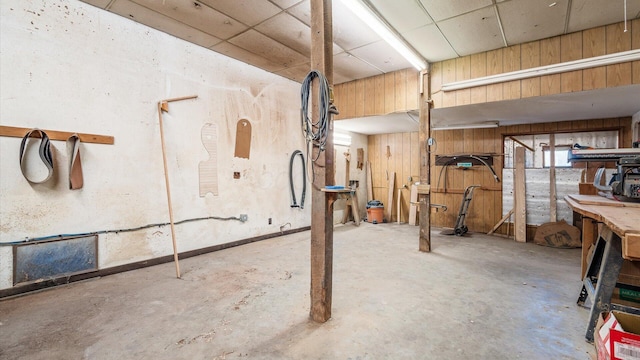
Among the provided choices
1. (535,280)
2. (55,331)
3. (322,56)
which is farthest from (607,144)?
(55,331)

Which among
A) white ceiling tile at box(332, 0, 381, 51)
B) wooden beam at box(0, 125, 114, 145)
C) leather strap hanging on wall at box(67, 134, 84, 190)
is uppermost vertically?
white ceiling tile at box(332, 0, 381, 51)

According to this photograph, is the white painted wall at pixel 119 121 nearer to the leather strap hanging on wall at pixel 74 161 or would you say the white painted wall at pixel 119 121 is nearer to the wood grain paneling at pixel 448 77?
the leather strap hanging on wall at pixel 74 161

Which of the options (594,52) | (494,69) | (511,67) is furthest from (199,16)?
(594,52)

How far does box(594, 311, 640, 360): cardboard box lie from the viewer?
1344mm

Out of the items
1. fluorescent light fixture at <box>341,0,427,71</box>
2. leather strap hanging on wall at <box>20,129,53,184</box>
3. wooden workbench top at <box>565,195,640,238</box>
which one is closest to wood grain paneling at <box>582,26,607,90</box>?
fluorescent light fixture at <box>341,0,427,71</box>

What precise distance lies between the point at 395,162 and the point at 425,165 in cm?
275

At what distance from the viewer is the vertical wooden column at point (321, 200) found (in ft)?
6.96

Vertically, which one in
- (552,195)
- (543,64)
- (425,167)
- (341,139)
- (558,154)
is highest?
(543,64)

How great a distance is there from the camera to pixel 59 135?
2789 millimetres

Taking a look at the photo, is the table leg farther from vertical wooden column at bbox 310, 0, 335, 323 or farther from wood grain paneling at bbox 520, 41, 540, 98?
wood grain paneling at bbox 520, 41, 540, 98

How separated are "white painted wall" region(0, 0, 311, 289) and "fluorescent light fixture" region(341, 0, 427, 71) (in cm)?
226

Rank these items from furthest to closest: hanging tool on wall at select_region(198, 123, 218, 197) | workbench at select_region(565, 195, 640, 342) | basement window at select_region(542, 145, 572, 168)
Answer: basement window at select_region(542, 145, 572, 168) → hanging tool on wall at select_region(198, 123, 218, 197) → workbench at select_region(565, 195, 640, 342)

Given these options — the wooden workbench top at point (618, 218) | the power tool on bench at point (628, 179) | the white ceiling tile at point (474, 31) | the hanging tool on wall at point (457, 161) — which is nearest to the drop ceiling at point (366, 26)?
the white ceiling tile at point (474, 31)

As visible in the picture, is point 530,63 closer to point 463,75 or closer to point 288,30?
point 463,75
